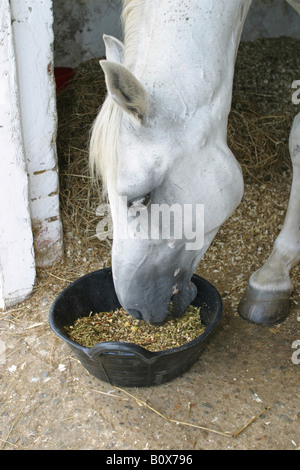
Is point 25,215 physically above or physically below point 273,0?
below

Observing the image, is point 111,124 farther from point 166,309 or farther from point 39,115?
point 39,115

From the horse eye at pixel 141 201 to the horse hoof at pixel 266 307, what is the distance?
1066 millimetres

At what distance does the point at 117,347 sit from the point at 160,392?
14.5 inches

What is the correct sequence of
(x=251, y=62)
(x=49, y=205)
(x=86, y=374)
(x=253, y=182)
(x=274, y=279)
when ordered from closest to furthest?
(x=86, y=374)
(x=274, y=279)
(x=49, y=205)
(x=253, y=182)
(x=251, y=62)

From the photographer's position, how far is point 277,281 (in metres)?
2.38

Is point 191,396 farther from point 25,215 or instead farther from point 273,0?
point 273,0

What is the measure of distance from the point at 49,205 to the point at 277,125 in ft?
5.32

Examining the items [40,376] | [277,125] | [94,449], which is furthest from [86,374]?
[277,125]

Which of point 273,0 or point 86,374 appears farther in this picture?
point 273,0

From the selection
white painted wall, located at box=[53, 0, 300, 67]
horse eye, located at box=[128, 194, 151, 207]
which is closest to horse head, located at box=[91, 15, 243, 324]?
horse eye, located at box=[128, 194, 151, 207]

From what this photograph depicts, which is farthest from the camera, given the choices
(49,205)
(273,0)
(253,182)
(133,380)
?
(273,0)

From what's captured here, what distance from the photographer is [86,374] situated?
2.12 m

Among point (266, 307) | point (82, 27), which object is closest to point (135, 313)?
point (266, 307)

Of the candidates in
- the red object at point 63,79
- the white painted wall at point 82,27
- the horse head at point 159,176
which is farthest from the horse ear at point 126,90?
the white painted wall at point 82,27
